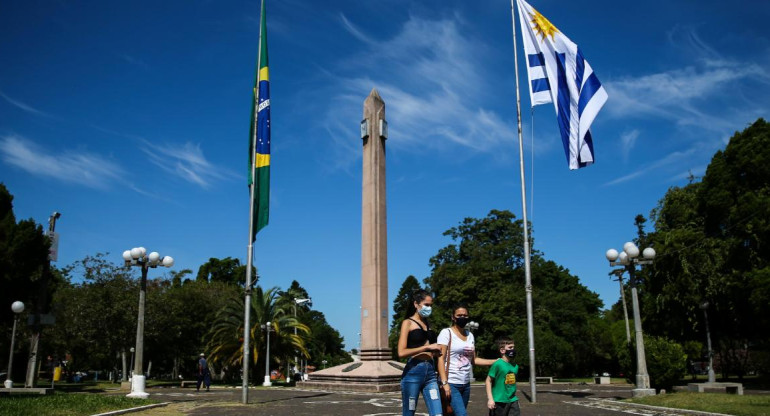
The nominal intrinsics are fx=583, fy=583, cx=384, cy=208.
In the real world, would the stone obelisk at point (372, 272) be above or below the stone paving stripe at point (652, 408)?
above

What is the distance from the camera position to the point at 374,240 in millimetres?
26406

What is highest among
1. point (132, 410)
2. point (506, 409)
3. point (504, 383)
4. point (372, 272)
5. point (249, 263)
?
point (372, 272)

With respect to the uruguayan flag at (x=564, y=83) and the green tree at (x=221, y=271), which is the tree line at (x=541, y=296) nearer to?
the uruguayan flag at (x=564, y=83)

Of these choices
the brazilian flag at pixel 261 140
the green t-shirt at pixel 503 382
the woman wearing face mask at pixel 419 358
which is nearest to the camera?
the woman wearing face mask at pixel 419 358

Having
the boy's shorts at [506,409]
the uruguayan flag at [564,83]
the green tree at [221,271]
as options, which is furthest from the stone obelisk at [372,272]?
the green tree at [221,271]

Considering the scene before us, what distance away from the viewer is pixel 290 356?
1480 inches

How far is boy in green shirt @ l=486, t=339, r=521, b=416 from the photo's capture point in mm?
6902

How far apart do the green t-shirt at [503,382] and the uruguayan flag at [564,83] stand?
9.99 metres

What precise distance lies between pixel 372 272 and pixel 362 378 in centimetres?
485

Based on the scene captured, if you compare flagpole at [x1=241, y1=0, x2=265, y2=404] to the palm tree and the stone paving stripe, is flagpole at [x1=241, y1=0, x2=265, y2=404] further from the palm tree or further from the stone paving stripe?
the palm tree

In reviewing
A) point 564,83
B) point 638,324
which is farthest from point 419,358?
point 638,324

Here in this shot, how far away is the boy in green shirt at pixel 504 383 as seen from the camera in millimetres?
6902

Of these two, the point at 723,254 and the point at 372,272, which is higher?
the point at 723,254

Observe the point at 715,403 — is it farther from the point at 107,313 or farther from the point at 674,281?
the point at 107,313
